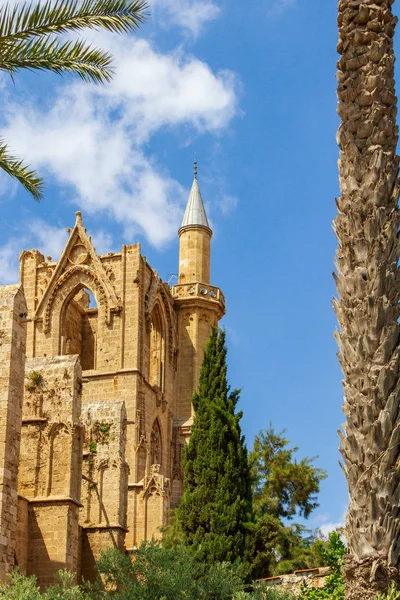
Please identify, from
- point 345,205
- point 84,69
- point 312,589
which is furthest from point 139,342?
point 345,205

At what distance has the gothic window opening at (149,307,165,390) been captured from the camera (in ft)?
120

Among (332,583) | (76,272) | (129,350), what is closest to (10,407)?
(332,583)

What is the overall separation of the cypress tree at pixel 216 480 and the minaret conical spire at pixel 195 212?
1599 centimetres

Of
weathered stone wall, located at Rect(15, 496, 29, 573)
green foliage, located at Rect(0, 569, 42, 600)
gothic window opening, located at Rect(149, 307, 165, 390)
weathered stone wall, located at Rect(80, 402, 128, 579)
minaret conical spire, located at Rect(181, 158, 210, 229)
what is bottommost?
green foliage, located at Rect(0, 569, 42, 600)

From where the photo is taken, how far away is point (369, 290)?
32.0ft

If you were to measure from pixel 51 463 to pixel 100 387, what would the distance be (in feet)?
47.9

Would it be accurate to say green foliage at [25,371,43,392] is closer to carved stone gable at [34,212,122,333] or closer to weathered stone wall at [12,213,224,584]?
weathered stone wall at [12,213,224,584]

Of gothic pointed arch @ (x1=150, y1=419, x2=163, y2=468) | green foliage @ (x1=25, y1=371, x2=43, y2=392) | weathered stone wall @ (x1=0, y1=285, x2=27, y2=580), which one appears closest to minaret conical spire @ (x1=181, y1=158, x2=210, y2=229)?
gothic pointed arch @ (x1=150, y1=419, x2=163, y2=468)

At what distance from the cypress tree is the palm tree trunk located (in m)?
10.6


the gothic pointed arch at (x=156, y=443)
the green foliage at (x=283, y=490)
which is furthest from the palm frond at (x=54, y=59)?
the gothic pointed arch at (x=156, y=443)

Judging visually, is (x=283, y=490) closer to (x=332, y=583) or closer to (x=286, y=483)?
(x=286, y=483)

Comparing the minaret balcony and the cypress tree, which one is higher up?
the minaret balcony

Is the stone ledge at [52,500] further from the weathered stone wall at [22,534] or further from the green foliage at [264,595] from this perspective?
the green foliage at [264,595]

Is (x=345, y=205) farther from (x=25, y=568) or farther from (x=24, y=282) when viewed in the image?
Answer: (x=24, y=282)
